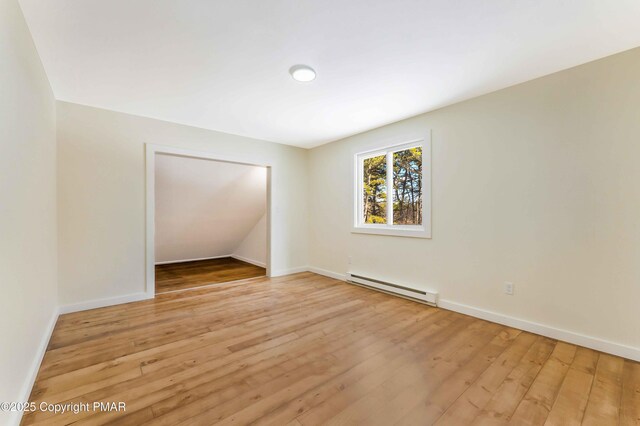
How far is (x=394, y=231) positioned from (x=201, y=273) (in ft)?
11.9

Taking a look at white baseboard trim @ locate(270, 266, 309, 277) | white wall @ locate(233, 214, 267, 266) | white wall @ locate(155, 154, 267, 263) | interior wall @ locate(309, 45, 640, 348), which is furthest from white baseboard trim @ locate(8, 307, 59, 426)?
white wall @ locate(233, 214, 267, 266)

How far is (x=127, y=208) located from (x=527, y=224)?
14.4 ft

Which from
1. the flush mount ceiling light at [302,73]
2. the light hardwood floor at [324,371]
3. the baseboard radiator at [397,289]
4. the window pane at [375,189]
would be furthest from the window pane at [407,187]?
the flush mount ceiling light at [302,73]

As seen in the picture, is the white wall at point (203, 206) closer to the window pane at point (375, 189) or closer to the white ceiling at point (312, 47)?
the white ceiling at point (312, 47)

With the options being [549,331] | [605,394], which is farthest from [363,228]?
[605,394]

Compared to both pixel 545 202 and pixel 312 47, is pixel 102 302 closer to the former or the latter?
pixel 312 47

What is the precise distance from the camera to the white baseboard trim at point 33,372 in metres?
1.33

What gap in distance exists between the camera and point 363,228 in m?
4.04

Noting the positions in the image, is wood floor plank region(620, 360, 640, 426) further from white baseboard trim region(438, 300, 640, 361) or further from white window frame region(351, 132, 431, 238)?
white window frame region(351, 132, 431, 238)

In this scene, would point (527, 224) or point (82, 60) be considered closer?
point (82, 60)

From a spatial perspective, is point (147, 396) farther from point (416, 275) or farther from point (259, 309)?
point (416, 275)

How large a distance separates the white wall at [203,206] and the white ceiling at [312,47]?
4.93 feet

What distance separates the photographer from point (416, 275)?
3.35 m

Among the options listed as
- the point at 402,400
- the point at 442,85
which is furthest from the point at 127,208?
the point at 442,85
